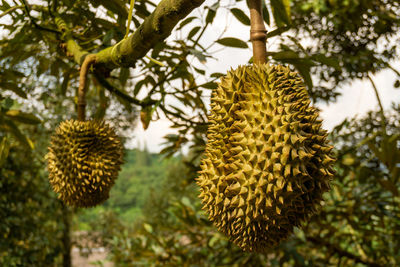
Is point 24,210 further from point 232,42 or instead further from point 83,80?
point 232,42

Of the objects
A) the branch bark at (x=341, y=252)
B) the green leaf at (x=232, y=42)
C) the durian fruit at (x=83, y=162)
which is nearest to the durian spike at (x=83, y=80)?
the durian fruit at (x=83, y=162)

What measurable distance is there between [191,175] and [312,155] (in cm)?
142

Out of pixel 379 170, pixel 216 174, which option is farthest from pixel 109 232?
pixel 216 174

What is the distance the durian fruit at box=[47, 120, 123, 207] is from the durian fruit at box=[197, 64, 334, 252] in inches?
20.7

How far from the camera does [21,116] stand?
128cm

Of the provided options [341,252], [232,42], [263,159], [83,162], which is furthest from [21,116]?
[341,252]

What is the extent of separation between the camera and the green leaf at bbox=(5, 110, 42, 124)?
127cm

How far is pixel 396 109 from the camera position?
2.08 metres

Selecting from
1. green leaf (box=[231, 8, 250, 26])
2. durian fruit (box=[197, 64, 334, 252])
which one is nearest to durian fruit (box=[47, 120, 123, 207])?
Answer: durian fruit (box=[197, 64, 334, 252])

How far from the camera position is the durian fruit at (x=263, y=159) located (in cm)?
71

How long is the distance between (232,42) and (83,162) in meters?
0.69

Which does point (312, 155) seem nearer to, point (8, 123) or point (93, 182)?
point (93, 182)

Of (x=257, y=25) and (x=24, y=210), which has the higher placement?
(x=257, y=25)

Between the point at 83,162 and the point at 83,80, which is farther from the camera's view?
the point at 83,162
